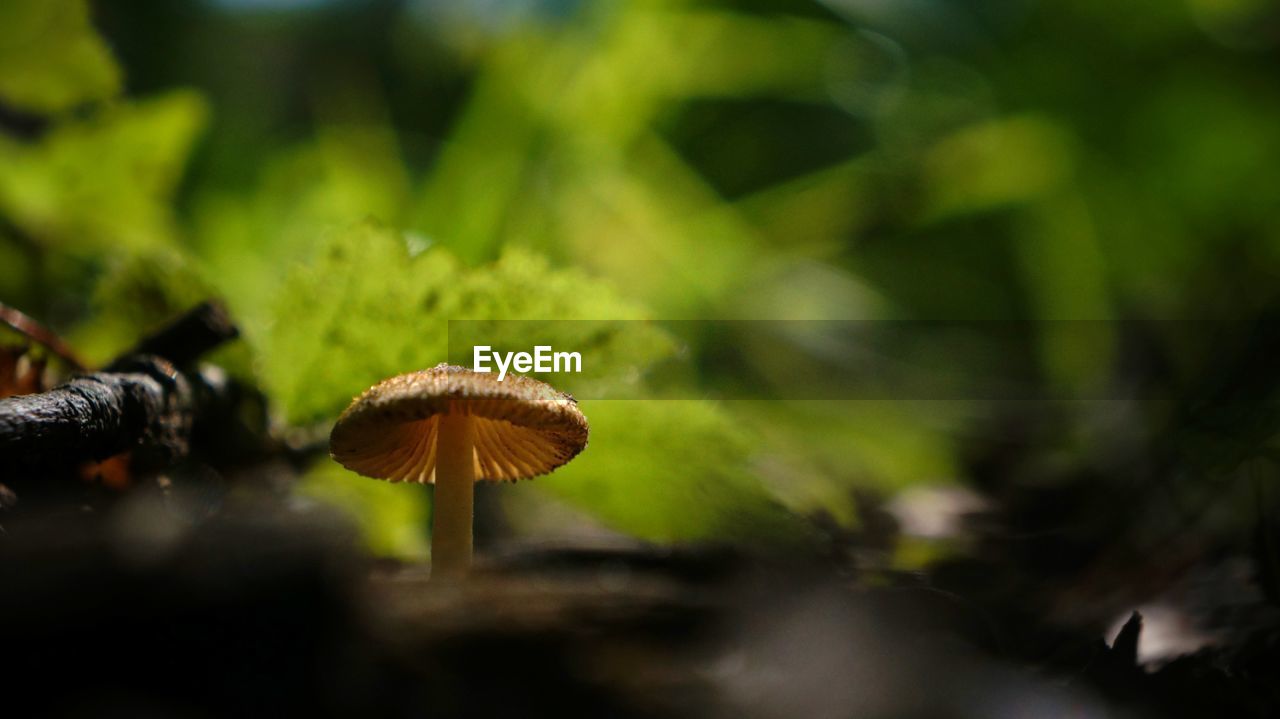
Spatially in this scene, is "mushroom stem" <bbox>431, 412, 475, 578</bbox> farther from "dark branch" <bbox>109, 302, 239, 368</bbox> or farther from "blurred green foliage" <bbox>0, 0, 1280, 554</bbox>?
"blurred green foliage" <bbox>0, 0, 1280, 554</bbox>

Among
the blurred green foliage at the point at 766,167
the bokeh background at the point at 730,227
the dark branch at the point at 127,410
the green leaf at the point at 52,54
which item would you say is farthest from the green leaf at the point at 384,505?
the green leaf at the point at 52,54

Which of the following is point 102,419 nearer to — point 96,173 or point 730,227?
point 96,173

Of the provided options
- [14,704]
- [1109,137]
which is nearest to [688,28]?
[1109,137]

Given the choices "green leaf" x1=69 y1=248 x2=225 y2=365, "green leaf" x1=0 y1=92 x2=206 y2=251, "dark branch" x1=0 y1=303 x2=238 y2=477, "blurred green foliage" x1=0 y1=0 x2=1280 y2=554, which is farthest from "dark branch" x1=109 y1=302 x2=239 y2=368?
"green leaf" x1=0 y1=92 x2=206 y2=251

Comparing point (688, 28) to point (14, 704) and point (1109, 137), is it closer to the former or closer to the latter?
point (1109, 137)

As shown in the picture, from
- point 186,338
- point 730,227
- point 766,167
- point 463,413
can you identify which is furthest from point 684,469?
point 766,167

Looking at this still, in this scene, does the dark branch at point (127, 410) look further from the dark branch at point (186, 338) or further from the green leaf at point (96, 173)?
the green leaf at point (96, 173)
